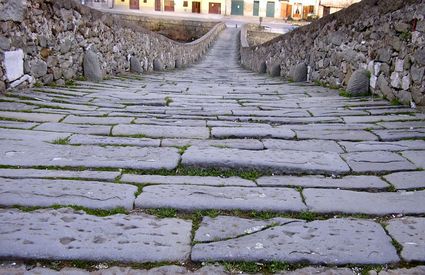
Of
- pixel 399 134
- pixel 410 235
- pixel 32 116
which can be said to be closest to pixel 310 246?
pixel 410 235

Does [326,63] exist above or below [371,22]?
below

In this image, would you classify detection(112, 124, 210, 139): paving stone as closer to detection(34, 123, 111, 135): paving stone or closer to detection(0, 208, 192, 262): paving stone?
detection(34, 123, 111, 135): paving stone

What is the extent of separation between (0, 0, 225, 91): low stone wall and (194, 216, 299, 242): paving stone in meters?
3.08

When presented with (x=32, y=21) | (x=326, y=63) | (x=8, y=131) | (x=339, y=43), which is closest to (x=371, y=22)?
(x=339, y=43)

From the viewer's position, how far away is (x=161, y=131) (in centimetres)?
336

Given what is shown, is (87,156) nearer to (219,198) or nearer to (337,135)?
(219,198)

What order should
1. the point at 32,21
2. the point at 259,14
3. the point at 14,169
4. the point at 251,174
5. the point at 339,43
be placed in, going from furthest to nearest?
the point at 259,14 < the point at 339,43 < the point at 32,21 < the point at 251,174 < the point at 14,169

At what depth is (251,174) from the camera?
8.39ft

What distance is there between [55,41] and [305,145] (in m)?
3.63

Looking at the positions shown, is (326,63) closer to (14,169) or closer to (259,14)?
(14,169)

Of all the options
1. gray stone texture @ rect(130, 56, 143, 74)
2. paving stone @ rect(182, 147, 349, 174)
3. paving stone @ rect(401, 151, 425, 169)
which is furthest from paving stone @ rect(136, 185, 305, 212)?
gray stone texture @ rect(130, 56, 143, 74)

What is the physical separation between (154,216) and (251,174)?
2.60 ft

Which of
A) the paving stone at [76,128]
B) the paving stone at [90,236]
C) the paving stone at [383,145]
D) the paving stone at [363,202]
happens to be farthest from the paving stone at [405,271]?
the paving stone at [76,128]

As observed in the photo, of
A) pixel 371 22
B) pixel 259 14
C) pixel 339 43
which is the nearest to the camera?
pixel 371 22
